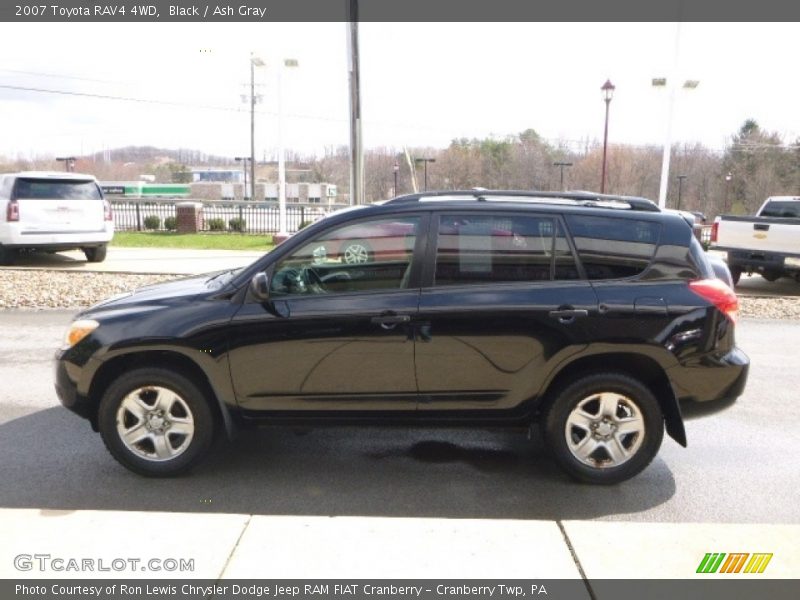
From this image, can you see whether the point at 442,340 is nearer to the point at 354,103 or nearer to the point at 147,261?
the point at 354,103

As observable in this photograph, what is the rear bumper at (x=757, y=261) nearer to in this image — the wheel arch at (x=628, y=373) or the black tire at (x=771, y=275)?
the black tire at (x=771, y=275)

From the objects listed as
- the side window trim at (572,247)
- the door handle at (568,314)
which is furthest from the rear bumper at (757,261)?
the door handle at (568,314)

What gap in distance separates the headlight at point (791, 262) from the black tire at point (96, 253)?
13825 millimetres

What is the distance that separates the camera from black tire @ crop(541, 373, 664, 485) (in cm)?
376

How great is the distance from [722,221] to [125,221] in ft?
76.2

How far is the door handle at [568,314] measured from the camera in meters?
3.71

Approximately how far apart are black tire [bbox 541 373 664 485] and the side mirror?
1857 mm

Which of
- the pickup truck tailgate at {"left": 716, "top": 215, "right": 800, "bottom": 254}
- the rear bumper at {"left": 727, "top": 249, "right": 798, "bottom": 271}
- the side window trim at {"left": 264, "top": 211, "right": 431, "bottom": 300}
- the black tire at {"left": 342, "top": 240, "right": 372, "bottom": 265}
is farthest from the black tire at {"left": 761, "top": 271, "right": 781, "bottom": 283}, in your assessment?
the black tire at {"left": 342, "top": 240, "right": 372, "bottom": 265}

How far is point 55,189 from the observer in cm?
1257

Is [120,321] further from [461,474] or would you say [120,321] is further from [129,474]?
[461,474]

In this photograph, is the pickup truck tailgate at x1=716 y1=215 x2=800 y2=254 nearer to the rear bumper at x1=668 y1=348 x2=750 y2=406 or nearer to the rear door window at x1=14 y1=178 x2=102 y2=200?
the rear bumper at x1=668 y1=348 x2=750 y2=406

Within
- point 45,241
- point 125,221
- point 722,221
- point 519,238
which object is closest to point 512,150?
point 125,221

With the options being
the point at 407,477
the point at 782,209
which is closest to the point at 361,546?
the point at 407,477
